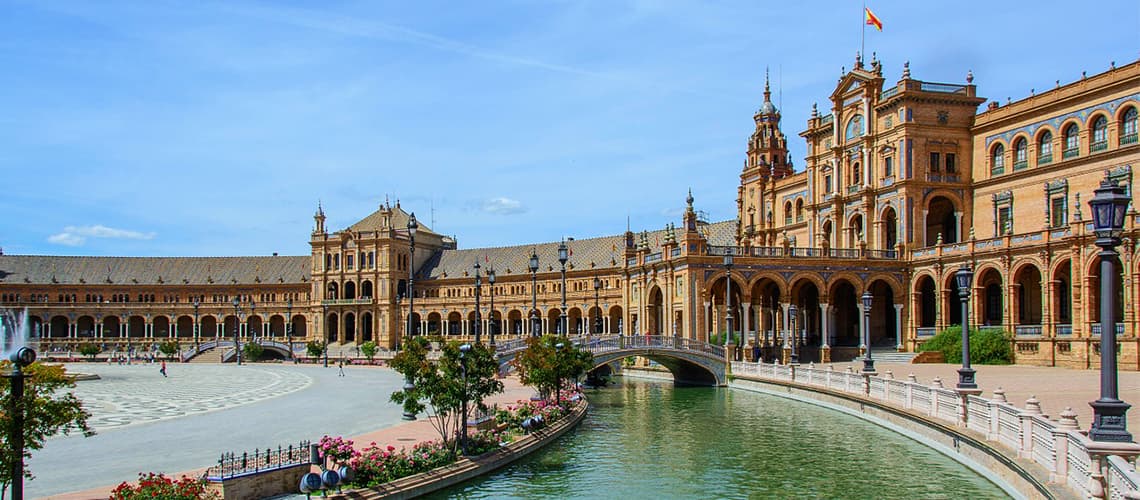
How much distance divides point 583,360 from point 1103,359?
87.7 feet

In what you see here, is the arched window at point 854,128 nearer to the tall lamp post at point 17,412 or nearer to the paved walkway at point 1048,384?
the paved walkway at point 1048,384

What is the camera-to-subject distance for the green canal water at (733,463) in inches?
898

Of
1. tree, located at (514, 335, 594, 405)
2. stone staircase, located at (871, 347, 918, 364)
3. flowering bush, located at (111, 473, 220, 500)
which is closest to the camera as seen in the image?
flowering bush, located at (111, 473, 220, 500)

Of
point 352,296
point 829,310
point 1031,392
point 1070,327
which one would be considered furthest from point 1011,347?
point 352,296

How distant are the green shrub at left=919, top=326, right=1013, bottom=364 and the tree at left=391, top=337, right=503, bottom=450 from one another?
125ft

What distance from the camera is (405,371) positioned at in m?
24.0

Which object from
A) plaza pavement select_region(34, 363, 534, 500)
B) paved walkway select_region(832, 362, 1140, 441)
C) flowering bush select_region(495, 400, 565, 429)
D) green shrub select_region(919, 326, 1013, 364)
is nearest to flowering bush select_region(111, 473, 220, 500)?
plaza pavement select_region(34, 363, 534, 500)

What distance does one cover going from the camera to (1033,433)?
765 inches

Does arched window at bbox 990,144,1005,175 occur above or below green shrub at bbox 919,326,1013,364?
above

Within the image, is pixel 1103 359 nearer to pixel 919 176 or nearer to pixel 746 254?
pixel 746 254

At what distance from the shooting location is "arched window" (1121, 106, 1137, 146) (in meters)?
53.5

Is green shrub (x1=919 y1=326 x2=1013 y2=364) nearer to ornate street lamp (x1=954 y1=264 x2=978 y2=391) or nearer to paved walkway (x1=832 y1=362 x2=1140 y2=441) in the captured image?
paved walkway (x1=832 y1=362 x2=1140 y2=441)

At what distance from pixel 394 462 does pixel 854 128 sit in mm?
56620

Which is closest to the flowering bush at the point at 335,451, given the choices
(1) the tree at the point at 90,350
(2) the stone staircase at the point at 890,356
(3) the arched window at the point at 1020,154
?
(2) the stone staircase at the point at 890,356
